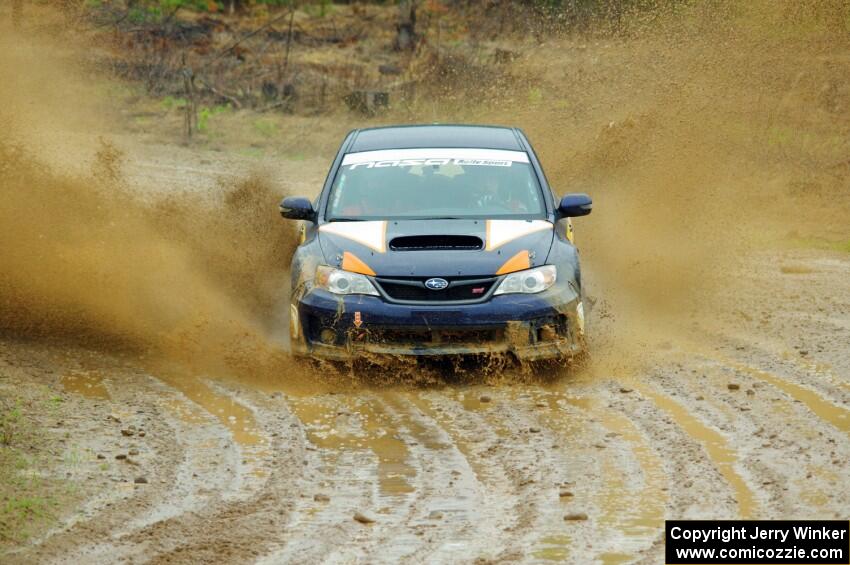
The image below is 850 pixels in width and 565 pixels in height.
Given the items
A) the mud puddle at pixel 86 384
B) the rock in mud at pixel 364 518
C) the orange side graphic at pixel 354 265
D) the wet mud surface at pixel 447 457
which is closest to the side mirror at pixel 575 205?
the wet mud surface at pixel 447 457

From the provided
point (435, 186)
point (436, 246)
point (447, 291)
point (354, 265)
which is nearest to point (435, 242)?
point (436, 246)

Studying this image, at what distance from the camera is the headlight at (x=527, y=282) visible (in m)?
9.05

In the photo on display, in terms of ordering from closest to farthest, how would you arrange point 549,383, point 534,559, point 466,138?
1. point 534,559
2. point 549,383
3. point 466,138

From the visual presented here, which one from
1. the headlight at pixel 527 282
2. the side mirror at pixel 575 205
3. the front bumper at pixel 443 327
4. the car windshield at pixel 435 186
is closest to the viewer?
the front bumper at pixel 443 327

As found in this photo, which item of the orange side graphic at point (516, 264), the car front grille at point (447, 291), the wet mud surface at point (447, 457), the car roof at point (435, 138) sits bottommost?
the wet mud surface at point (447, 457)

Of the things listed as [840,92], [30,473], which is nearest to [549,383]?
[30,473]

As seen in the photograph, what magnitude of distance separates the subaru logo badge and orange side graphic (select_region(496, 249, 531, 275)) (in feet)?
1.15

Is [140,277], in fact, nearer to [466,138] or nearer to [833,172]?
[466,138]

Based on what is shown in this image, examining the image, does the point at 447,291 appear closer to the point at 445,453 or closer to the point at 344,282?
the point at 344,282

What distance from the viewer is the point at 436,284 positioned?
29.5ft

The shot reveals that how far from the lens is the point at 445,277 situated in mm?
9016

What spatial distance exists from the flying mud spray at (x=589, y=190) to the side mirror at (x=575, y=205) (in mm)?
1011

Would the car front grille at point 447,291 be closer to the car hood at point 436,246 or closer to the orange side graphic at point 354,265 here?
the car hood at point 436,246

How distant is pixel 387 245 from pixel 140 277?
299cm
